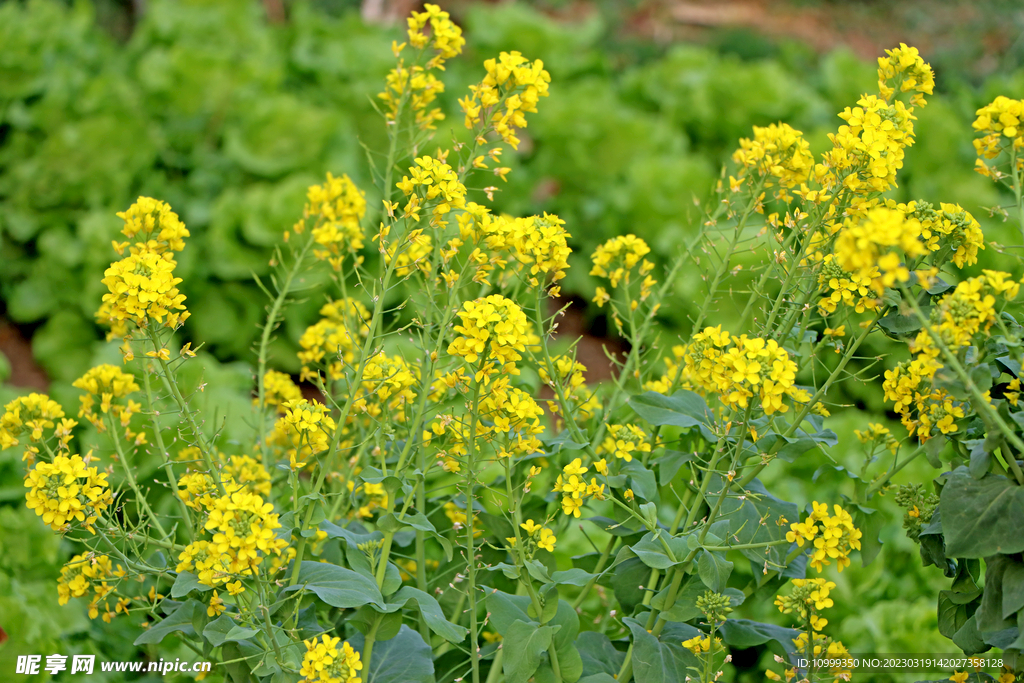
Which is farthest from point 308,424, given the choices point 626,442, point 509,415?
point 626,442

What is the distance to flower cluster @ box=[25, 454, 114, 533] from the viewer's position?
139cm

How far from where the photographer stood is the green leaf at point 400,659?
5.10 ft

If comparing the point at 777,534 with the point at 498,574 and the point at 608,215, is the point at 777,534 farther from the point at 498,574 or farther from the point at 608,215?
the point at 608,215

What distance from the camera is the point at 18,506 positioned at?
8.90 ft

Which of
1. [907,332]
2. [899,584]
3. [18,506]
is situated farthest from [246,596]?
[899,584]

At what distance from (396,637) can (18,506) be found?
1.73 metres

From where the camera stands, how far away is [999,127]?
1.55 metres

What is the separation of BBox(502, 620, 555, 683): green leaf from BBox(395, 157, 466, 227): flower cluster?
723mm

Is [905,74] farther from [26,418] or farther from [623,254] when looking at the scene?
[26,418]

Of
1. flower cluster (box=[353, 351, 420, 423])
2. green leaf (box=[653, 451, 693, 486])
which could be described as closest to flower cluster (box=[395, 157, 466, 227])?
flower cluster (box=[353, 351, 420, 423])

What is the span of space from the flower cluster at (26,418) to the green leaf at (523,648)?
0.94 m

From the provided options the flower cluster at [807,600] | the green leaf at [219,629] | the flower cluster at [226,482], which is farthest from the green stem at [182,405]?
the flower cluster at [807,600]

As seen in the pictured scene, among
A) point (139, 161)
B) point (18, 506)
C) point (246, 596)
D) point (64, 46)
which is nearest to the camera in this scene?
point (246, 596)

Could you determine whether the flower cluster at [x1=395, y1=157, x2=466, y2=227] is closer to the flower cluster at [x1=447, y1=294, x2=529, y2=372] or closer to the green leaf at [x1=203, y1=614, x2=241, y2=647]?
the flower cluster at [x1=447, y1=294, x2=529, y2=372]
